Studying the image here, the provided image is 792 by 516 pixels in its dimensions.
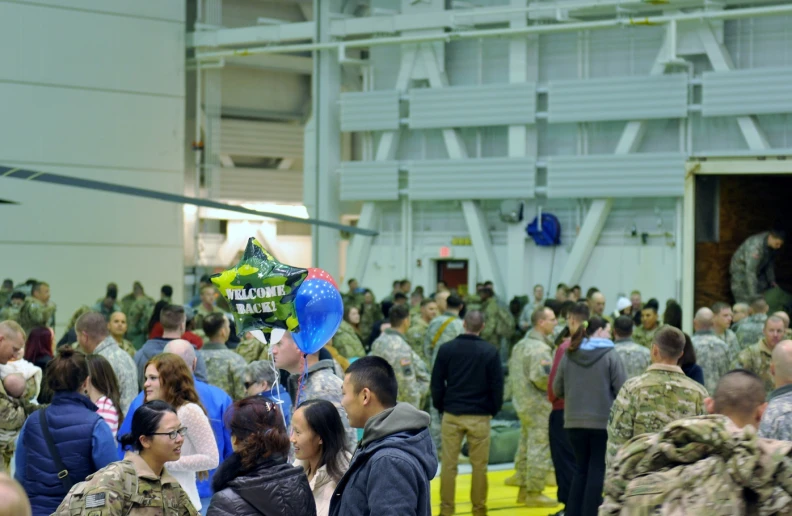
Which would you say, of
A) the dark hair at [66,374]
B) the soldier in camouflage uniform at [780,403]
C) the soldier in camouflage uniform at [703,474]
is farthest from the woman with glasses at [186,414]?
the soldier in camouflage uniform at [703,474]

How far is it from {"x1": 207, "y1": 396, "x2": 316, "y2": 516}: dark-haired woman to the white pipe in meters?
12.7

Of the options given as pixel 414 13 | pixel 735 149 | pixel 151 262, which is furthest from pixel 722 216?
pixel 151 262

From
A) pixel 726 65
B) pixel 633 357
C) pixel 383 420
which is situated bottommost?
pixel 633 357

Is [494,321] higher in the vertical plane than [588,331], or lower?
lower

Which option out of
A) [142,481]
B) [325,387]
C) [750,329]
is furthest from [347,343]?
[142,481]

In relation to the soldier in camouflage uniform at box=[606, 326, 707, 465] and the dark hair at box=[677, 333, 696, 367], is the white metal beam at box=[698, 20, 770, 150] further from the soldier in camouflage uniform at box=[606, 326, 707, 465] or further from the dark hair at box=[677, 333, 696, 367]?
the soldier in camouflage uniform at box=[606, 326, 707, 465]

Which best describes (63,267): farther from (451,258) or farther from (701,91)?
(701,91)

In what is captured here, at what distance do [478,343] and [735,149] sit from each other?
333 inches

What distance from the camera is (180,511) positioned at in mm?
3996

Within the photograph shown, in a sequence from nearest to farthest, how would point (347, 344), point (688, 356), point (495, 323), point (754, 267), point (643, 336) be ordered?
point (688, 356) < point (347, 344) < point (643, 336) < point (495, 323) < point (754, 267)

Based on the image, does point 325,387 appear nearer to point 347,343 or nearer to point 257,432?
point 257,432

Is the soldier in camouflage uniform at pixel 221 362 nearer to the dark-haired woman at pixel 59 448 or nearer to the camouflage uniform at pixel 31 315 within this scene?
the dark-haired woman at pixel 59 448

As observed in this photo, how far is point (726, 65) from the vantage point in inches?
609

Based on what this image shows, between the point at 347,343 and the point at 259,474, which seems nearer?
the point at 259,474
